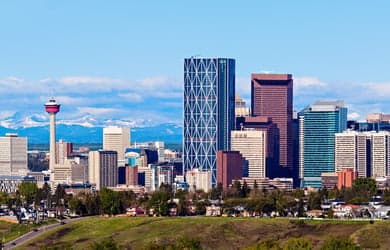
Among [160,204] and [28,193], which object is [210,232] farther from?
[28,193]

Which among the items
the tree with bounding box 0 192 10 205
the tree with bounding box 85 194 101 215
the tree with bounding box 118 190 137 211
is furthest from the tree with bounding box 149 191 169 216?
the tree with bounding box 0 192 10 205

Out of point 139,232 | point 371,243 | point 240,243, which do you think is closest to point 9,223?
point 139,232

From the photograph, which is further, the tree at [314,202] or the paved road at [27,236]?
the tree at [314,202]

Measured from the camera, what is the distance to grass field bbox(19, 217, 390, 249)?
128 m

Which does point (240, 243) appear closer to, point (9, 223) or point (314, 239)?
point (314, 239)

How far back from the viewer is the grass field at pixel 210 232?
12750 centimetres

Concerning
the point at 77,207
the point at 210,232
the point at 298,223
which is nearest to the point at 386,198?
the point at 77,207

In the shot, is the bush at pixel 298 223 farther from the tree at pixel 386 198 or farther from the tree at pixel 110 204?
the tree at pixel 386 198

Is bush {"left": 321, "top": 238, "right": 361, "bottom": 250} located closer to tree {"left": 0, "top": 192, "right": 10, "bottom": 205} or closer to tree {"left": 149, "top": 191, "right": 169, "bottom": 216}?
tree {"left": 149, "top": 191, "right": 169, "bottom": 216}

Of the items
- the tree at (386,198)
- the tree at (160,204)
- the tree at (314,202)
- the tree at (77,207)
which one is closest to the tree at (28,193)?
the tree at (77,207)

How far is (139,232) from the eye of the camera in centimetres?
13688

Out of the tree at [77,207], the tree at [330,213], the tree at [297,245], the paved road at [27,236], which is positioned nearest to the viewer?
the tree at [297,245]

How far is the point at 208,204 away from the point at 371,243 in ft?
204

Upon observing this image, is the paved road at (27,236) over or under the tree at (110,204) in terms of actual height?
under
